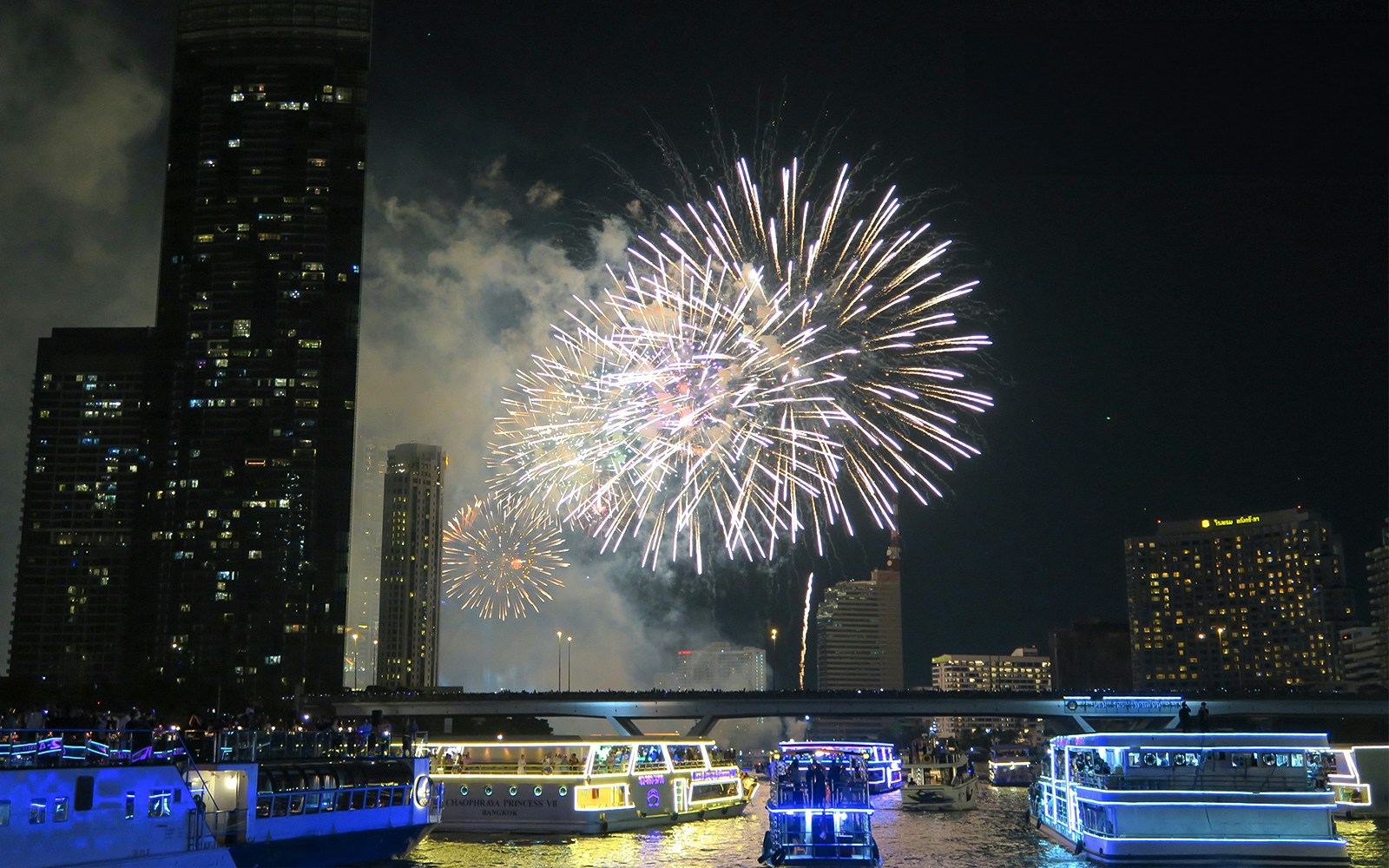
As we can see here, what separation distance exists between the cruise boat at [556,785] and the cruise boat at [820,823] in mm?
17479

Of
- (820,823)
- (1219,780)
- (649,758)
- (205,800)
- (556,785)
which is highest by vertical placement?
(1219,780)

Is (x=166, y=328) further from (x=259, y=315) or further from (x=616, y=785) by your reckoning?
(x=616, y=785)

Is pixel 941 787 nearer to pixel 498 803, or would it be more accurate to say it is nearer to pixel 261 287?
pixel 498 803

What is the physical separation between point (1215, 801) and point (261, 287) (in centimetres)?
15867

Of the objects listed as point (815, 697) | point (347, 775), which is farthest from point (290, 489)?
point (347, 775)

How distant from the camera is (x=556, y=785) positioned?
67.9 m

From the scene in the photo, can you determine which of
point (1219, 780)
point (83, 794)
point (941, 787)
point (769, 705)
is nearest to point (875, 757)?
point (941, 787)

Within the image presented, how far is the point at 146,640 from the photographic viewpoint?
176 meters

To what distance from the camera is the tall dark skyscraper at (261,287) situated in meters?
178

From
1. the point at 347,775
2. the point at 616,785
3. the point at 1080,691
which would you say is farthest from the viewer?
the point at 1080,691

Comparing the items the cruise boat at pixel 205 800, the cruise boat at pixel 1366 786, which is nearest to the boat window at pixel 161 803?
the cruise boat at pixel 205 800

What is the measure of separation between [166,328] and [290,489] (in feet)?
98.0

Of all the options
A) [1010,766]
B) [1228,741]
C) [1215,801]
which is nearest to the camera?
[1215,801]

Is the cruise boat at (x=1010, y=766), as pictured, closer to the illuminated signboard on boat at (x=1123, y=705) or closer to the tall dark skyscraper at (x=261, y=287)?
the illuminated signboard on boat at (x=1123, y=705)
